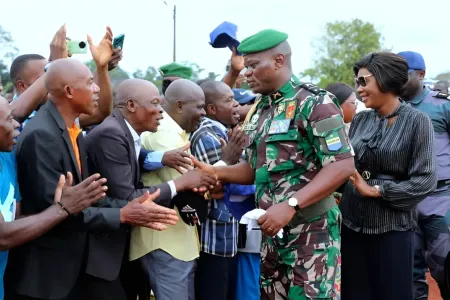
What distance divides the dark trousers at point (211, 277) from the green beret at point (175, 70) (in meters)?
2.29

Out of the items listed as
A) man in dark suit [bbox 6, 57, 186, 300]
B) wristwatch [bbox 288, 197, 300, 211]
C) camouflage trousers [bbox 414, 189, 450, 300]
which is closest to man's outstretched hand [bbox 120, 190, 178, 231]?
man in dark suit [bbox 6, 57, 186, 300]

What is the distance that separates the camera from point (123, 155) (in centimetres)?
412

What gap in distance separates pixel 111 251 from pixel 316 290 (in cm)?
127

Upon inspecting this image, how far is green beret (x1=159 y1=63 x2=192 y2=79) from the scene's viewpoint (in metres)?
6.54

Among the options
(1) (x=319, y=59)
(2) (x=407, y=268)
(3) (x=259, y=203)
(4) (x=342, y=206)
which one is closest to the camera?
(3) (x=259, y=203)

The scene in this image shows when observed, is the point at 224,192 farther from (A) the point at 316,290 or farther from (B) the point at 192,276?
(A) the point at 316,290

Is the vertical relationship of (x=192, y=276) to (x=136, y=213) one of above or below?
below

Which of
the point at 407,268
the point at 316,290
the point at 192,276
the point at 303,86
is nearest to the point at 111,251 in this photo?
the point at 192,276

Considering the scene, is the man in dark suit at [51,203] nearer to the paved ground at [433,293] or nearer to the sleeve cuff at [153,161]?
the sleeve cuff at [153,161]

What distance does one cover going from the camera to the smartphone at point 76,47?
14.5 feet

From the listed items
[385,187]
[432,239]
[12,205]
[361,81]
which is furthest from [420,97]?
[12,205]

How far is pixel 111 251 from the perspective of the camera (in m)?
4.00

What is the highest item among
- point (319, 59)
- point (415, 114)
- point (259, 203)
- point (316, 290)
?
point (415, 114)

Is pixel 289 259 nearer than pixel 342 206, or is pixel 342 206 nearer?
pixel 289 259
